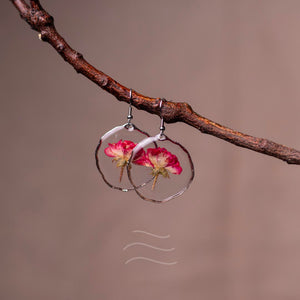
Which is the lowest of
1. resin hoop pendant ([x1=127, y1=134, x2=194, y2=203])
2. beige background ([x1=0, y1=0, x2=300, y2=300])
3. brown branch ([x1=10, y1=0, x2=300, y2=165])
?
resin hoop pendant ([x1=127, y1=134, x2=194, y2=203])

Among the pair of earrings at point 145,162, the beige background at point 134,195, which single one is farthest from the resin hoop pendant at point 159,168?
the beige background at point 134,195

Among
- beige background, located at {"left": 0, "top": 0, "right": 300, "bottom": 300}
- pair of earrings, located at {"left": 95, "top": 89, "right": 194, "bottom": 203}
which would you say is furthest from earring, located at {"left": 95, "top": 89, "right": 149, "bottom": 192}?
beige background, located at {"left": 0, "top": 0, "right": 300, "bottom": 300}

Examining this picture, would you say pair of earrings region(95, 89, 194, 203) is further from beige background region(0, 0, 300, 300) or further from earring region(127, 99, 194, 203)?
beige background region(0, 0, 300, 300)

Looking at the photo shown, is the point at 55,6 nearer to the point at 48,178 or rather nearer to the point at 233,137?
the point at 48,178

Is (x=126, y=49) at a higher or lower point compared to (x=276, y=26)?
lower

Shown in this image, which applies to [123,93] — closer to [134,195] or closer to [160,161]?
[160,161]

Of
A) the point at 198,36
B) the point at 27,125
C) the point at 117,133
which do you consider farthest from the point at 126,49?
the point at 117,133

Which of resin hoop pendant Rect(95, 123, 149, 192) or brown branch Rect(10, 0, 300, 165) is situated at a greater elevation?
brown branch Rect(10, 0, 300, 165)
